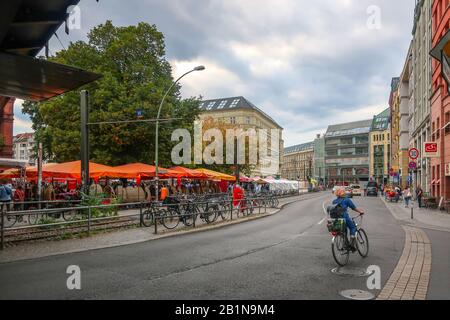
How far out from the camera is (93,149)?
1190 inches

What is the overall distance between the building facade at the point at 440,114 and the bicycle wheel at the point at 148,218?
2053 centimetres

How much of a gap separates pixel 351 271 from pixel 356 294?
176cm

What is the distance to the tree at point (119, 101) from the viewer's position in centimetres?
2969

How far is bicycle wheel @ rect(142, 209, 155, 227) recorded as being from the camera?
15.6 m

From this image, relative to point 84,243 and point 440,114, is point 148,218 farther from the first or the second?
point 440,114

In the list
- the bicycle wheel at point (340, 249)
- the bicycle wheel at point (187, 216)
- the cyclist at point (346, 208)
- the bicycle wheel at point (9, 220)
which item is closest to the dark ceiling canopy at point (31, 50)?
the bicycle wheel at point (9, 220)

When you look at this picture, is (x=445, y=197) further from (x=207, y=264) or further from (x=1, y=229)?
(x=1, y=229)

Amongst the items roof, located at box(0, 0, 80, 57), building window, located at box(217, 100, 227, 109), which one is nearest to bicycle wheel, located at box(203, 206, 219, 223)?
roof, located at box(0, 0, 80, 57)

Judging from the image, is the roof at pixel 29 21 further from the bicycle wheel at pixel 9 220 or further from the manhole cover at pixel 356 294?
the manhole cover at pixel 356 294

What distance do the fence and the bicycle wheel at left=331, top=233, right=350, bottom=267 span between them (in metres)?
6.89

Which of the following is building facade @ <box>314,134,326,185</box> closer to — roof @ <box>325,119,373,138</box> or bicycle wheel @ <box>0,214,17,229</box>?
roof @ <box>325,119,373,138</box>

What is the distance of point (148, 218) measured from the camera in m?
15.8
